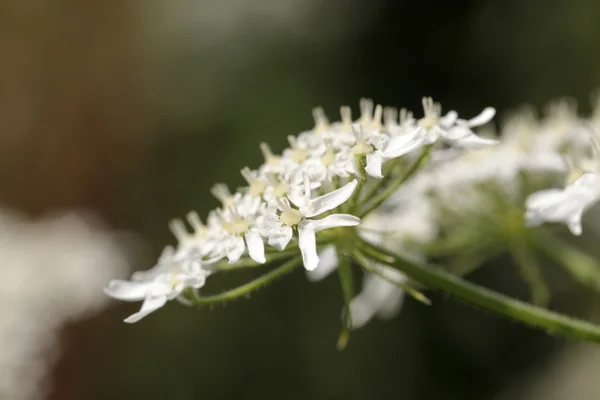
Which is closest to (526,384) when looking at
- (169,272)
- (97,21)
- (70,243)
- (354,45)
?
(354,45)

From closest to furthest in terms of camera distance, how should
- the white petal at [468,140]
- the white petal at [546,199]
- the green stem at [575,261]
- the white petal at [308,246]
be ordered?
the white petal at [308,246], the white petal at [468,140], the white petal at [546,199], the green stem at [575,261]

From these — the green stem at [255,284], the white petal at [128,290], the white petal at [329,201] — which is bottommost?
the green stem at [255,284]

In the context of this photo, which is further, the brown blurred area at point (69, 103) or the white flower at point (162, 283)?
the brown blurred area at point (69, 103)

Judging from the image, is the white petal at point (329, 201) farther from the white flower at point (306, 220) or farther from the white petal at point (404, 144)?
the white petal at point (404, 144)

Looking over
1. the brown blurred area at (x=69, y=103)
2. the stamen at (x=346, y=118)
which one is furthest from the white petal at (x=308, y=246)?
the brown blurred area at (x=69, y=103)

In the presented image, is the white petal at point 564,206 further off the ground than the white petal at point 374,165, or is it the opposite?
the white petal at point 374,165

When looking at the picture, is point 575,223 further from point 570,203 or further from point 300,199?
point 300,199
